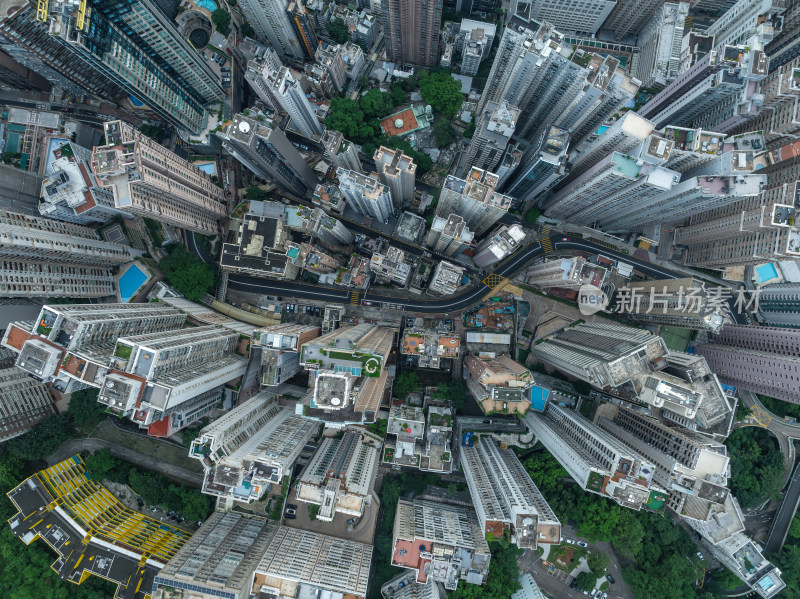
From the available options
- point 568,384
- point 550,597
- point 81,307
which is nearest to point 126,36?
point 81,307

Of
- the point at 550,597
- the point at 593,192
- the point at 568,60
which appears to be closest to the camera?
the point at 568,60

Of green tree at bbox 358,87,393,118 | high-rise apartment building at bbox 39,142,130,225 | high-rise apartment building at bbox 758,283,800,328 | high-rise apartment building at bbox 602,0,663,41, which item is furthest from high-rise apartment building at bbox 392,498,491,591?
high-rise apartment building at bbox 602,0,663,41

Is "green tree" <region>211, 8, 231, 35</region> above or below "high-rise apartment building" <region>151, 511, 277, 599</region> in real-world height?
above

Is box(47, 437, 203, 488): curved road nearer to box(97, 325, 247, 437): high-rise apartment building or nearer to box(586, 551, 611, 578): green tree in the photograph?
box(97, 325, 247, 437): high-rise apartment building

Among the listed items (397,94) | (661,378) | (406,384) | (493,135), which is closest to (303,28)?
(397,94)

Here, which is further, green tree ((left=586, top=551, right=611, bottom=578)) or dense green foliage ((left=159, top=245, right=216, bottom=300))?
dense green foliage ((left=159, top=245, right=216, bottom=300))

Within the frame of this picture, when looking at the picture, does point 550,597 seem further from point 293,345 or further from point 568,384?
point 293,345
